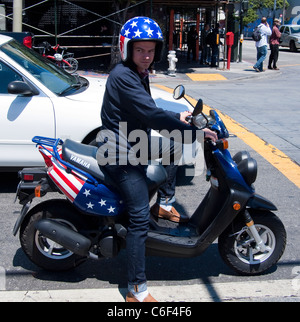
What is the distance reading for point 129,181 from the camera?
11.1 feet

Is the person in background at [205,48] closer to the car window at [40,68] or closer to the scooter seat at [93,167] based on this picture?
the car window at [40,68]

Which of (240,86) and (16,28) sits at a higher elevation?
(16,28)

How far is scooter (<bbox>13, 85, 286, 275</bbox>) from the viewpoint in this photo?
3578 millimetres

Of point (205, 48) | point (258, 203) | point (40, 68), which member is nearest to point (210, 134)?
point (258, 203)

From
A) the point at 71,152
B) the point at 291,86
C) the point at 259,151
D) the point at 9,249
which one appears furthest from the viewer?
the point at 291,86

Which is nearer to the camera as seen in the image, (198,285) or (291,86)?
(198,285)

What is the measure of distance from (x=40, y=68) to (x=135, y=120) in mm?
2936

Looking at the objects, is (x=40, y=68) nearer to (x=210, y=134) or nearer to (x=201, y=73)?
(x=210, y=134)

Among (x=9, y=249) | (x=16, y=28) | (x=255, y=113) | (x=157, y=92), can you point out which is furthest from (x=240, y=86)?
(x=9, y=249)

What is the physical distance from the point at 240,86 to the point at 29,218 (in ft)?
40.7

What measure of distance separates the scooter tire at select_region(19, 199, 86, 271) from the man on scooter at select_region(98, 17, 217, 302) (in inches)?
20.2

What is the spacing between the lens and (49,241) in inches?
152

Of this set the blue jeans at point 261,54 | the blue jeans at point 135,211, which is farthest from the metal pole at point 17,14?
the blue jeans at point 261,54
